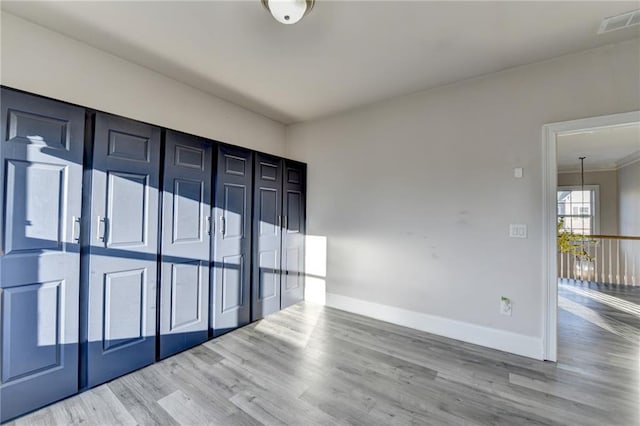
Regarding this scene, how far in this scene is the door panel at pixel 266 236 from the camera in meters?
3.14

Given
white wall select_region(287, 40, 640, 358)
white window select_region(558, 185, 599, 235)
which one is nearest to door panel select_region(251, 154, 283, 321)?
white wall select_region(287, 40, 640, 358)

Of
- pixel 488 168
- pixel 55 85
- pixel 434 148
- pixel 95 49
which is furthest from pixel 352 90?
pixel 55 85

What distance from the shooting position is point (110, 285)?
2025mm

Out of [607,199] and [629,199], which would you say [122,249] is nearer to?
[629,199]

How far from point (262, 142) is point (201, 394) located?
3063 millimetres

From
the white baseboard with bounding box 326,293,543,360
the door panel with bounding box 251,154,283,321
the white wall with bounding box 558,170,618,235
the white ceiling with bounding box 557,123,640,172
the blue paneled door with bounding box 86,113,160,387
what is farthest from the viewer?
the white wall with bounding box 558,170,618,235

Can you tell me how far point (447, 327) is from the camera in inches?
112

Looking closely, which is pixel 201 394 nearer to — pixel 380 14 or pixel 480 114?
pixel 380 14

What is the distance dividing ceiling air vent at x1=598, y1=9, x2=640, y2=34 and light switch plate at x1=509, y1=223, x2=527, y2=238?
1.61 metres

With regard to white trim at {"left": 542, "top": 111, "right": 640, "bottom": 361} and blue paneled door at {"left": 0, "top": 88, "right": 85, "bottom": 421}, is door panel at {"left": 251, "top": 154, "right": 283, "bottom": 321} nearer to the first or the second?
blue paneled door at {"left": 0, "top": 88, "right": 85, "bottom": 421}

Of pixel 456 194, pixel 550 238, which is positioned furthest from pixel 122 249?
pixel 550 238

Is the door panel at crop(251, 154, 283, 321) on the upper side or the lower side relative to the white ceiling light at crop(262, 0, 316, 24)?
lower

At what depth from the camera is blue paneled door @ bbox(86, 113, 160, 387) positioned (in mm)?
1954

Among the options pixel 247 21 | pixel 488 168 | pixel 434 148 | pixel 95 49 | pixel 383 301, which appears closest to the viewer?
pixel 247 21
